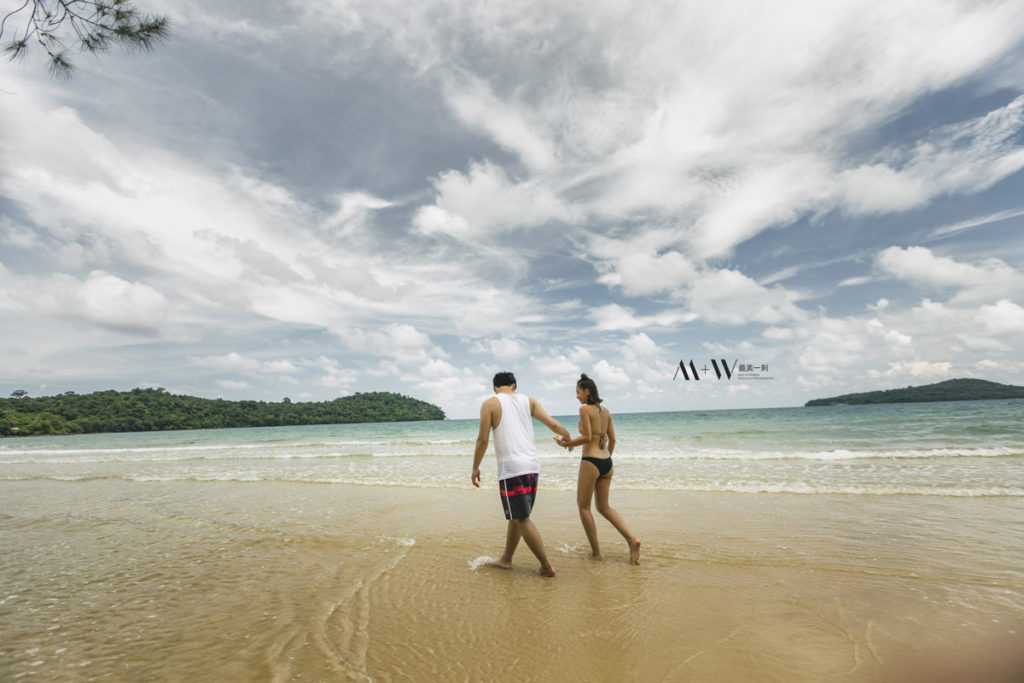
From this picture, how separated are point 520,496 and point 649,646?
1.91 metres

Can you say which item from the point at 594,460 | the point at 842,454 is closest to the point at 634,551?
the point at 594,460

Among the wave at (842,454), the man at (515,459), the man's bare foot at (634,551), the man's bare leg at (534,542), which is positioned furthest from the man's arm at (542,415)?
the wave at (842,454)

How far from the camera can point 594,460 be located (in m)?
5.60

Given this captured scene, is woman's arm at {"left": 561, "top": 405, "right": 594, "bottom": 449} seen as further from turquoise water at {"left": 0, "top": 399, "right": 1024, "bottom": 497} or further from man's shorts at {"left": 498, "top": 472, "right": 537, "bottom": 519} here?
turquoise water at {"left": 0, "top": 399, "right": 1024, "bottom": 497}

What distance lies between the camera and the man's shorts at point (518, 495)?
16.5 feet

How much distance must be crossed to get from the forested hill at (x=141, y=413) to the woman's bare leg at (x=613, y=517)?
90.9 m

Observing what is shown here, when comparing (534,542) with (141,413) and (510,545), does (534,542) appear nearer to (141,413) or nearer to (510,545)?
(510,545)

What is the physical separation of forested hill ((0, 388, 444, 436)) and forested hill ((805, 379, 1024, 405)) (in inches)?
4581

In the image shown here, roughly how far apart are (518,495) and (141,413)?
93.0 m

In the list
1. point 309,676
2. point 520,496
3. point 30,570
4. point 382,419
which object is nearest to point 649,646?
point 520,496

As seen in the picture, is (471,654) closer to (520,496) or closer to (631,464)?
(520,496)

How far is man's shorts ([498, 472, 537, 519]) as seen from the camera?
502 centimetres

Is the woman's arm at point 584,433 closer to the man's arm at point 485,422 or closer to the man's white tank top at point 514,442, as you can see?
the man's white tank top at point 514,442

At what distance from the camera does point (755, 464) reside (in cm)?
1462
